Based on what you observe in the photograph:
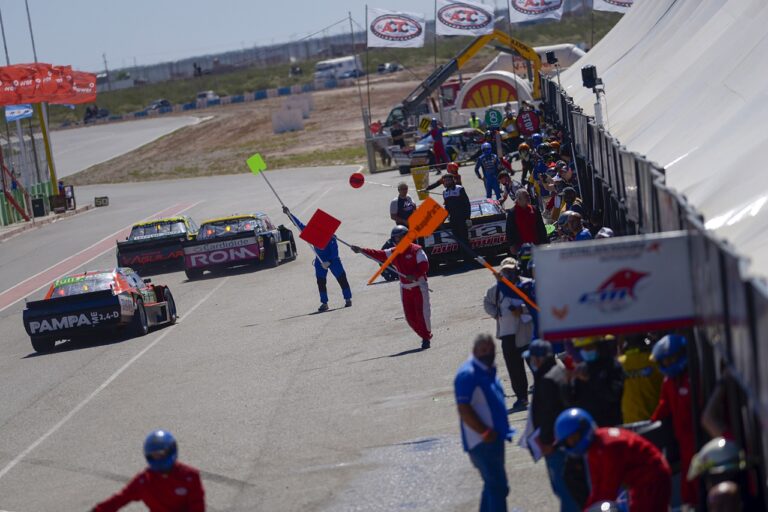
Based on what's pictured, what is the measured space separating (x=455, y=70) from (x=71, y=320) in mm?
34550

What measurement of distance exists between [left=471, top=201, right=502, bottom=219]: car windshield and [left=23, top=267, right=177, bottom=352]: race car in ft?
20.5

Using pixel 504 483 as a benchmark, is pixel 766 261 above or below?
above

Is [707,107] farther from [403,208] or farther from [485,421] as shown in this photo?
[485,421]

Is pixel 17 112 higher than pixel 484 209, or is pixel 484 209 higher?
pixel 17 112

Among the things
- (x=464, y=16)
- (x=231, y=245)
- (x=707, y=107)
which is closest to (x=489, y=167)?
(x=231, y=245)

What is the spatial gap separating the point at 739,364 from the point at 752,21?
10.4 m

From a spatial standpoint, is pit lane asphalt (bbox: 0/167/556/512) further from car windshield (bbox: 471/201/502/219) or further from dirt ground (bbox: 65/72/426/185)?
dirt ground (bbox: 65/72/426/185)

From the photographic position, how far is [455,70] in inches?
2076

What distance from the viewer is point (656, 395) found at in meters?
8.89

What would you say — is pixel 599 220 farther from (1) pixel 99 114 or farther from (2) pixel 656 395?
(1) pixel 99 114

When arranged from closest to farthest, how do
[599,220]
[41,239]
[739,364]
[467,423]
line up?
[739,364]
[467,423]
[599,220]
[41,239]

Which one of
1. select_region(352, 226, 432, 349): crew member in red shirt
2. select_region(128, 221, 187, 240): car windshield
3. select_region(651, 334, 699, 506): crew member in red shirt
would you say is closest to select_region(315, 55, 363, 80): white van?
select_region(128, 221, 187, 240): car windshield

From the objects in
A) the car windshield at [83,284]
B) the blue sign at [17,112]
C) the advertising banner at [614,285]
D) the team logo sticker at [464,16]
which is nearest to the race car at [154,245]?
the car windshield at [83,284]

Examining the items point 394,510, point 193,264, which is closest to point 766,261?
point 394,510
